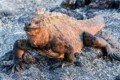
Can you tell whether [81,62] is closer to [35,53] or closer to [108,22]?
[35,53]

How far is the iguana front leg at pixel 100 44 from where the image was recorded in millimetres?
6121

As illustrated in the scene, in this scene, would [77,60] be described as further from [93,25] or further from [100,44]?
[93,25]

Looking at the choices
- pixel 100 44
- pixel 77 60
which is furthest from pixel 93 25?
pixel 77 60

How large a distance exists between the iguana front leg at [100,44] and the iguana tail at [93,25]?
12.0 inches

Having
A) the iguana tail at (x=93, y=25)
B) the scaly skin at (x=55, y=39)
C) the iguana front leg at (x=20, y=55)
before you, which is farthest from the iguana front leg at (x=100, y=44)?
the iguana front leg at (x=20, y=55)

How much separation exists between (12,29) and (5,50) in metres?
1.03

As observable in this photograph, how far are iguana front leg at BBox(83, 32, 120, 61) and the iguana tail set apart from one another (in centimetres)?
31

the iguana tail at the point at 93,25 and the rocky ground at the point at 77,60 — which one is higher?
the iguana tail at the point at 93,25

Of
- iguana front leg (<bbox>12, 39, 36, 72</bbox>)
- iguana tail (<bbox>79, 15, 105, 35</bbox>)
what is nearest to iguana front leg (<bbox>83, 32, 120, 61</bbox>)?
iguana tail (<bbox>79, 15, 105, 35</bbox>)

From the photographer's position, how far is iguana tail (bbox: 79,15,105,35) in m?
6.61

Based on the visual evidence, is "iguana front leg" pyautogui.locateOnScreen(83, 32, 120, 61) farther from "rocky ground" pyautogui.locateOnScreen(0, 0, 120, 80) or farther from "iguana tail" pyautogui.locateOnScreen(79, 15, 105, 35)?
"iguana tail" pyautogui.locateOnScreen(79, 15, 105, 35)

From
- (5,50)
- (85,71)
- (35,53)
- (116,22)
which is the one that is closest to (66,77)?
(85,71)

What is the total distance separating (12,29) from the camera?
7.74 metres

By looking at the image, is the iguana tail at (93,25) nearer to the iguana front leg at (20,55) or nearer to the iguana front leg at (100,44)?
the iguana front leg at (100,44)
